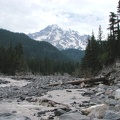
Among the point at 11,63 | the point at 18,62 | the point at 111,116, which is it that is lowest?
the point at 111,116

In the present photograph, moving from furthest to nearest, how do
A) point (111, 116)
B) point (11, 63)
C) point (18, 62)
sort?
1. point (18, 62)
2. point (11, 63)
3. point (111, 116)

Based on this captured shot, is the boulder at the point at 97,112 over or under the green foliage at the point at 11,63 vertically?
under

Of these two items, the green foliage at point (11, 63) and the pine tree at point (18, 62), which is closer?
the green foliage at point (11, 63)

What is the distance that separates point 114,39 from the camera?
6825 cm

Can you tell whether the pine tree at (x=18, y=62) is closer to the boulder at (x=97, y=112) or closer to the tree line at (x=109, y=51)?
the tree line at (x=109, y=51)

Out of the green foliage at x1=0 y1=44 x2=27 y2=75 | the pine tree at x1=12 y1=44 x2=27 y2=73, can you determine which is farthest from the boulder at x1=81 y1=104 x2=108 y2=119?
the pine tree at x1=12 y1=44 x2=27 y2=73

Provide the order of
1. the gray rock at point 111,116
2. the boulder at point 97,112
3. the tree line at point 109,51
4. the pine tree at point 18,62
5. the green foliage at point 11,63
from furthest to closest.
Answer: the pine tree at point 18,62
the green foliage at point 11,63
the tree line at point 109,51
the boulder at point 97,112
the gray rock at point 111,116

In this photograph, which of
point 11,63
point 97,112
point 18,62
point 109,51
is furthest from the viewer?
point 18,62

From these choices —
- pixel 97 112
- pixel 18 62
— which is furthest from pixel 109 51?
pixel 97 112

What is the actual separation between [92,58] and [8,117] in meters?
71.8

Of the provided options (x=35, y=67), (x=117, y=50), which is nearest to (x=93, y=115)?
(x=117, y=50)

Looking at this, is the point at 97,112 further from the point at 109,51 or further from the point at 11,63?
the point at 11,63

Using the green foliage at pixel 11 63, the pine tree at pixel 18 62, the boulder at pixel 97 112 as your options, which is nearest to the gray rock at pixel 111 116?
the boulder at pixel 97 112

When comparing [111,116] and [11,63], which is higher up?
[11,63]
